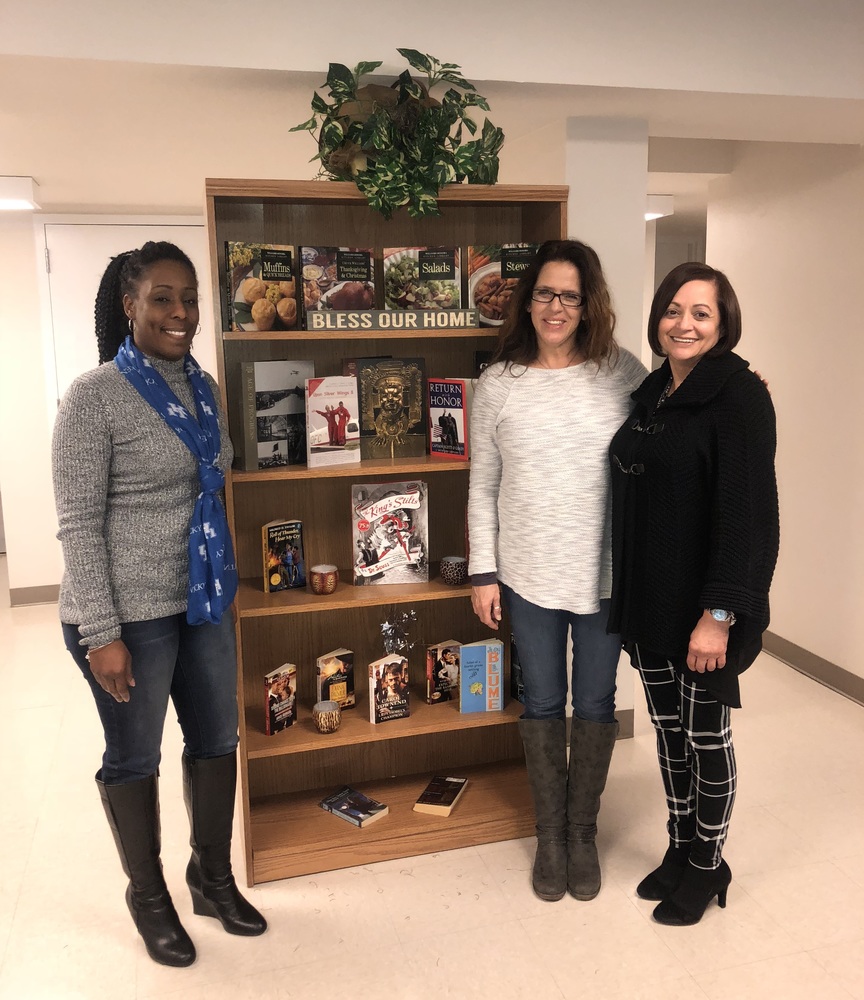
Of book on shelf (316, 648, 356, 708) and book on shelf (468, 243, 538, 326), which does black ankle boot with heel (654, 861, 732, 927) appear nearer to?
book on shelf (316, 648, 356, 708)

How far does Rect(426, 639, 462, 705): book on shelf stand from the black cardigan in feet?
2.33

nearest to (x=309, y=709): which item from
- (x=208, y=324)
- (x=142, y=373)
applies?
(x=142, y=373)

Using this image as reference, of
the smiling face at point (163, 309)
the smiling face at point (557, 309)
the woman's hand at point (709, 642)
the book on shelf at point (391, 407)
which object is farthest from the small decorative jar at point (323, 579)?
the woman's hand at point (709, 642)

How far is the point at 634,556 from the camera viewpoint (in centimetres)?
200

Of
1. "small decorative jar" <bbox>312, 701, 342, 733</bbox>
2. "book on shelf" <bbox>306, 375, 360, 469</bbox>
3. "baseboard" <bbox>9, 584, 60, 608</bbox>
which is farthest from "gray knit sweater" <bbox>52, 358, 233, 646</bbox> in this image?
"baseboard" <bbox>9, 584, 60, 608</bbox>

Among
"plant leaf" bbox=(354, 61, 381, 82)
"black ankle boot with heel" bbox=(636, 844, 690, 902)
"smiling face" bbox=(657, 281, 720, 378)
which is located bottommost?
"black ankle boot with heel" bbox=(636, 844, 690, 902)

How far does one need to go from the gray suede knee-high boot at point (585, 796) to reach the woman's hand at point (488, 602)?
1.17 ft

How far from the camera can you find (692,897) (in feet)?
6.98

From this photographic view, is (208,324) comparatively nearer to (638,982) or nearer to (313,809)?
(313,809)

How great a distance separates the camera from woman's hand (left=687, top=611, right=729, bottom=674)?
6.11 ft

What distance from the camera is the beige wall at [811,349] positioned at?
337 cm

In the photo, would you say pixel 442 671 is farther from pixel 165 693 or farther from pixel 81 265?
pixel 81 265

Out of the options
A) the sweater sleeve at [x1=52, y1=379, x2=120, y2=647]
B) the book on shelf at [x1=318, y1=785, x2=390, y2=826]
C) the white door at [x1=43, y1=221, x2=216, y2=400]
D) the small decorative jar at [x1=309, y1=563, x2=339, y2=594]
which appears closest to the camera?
the sweater sleeve at [x1=52, y1=379, x2=120, y2=647]

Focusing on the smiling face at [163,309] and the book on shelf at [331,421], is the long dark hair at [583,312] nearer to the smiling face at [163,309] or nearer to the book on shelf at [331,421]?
the book on shelf at [331,421]
